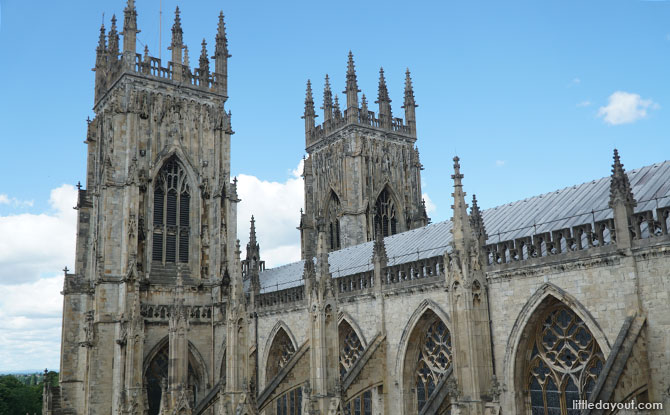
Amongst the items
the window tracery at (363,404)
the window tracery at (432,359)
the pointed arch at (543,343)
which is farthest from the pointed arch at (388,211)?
the pointed arch at (543,343)

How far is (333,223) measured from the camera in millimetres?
47188

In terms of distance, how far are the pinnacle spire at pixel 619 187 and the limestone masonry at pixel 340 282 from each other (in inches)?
1.9

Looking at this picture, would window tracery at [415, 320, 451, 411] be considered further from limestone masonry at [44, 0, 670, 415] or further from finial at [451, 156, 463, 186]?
finial at [451, 156, 463, 186]

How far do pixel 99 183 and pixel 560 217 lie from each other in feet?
89.6

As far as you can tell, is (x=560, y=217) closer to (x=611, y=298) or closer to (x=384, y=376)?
(x=611, y=298)

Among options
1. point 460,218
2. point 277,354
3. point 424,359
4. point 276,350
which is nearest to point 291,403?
point 277,354

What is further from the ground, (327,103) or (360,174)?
(327,103)

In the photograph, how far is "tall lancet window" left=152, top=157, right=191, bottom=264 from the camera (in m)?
37.0

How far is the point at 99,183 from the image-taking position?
127ft

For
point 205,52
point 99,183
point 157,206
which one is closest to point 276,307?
point 157,206

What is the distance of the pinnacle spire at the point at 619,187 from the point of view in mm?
16797

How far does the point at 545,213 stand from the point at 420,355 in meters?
6.79

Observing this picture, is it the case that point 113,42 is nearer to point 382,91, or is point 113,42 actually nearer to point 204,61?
point 204,61

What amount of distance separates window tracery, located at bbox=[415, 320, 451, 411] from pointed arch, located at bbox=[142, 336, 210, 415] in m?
14.6
